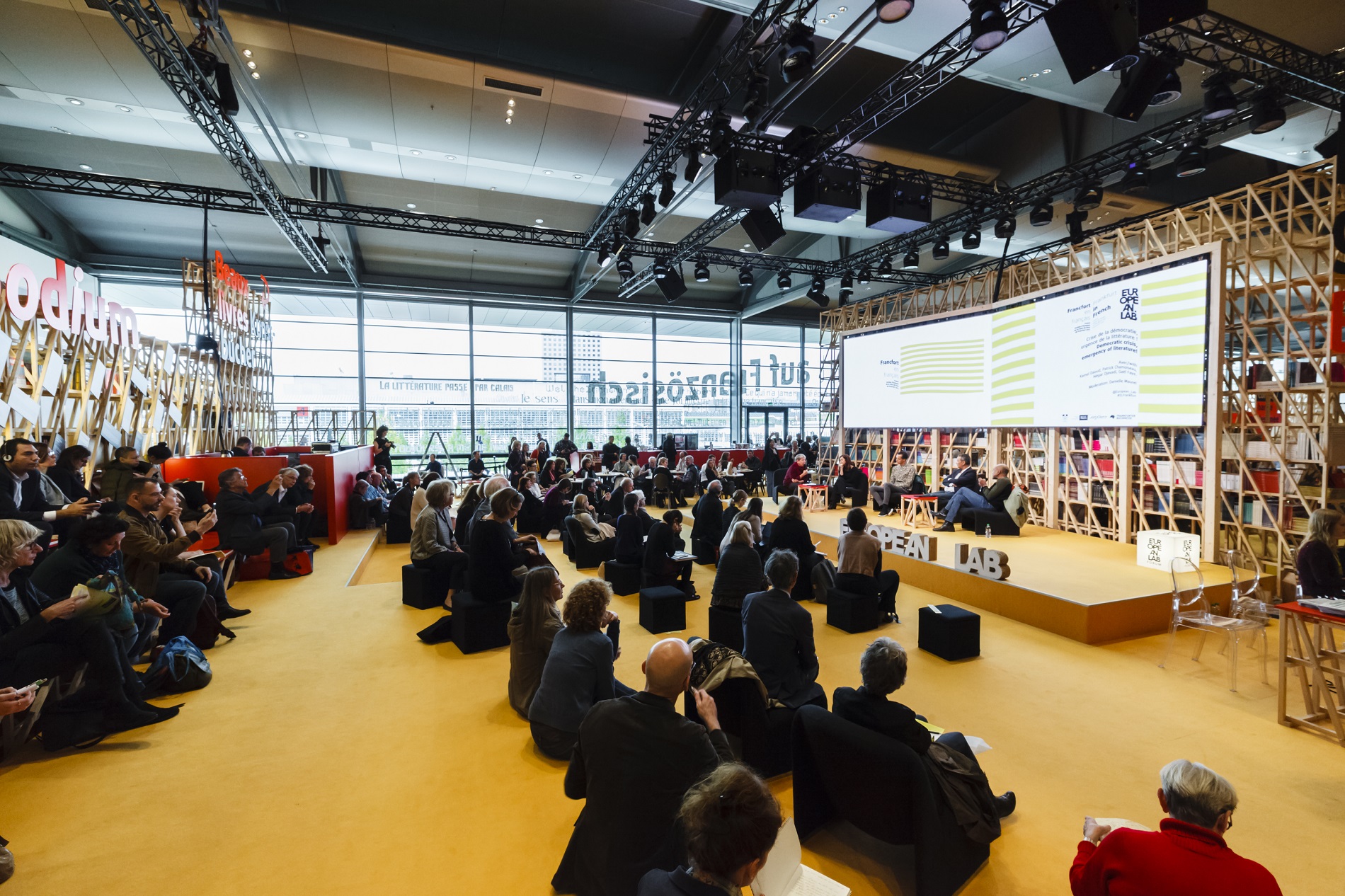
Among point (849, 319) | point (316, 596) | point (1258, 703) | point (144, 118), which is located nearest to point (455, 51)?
point (144, 118)

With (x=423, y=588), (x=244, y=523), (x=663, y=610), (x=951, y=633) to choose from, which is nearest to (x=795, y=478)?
(x=663, y=610)

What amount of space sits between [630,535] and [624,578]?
0.46m

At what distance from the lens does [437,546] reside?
5.74m

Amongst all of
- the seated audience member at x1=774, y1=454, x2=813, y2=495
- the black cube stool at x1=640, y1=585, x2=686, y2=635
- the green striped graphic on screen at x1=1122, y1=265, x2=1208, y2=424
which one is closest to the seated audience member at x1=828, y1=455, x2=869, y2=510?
the seated audience member at x1=774, y1=454, x2=813, y2=495

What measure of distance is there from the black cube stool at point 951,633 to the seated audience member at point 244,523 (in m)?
6.60

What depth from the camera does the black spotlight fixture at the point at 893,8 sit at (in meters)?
4.32

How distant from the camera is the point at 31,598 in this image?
3.15m

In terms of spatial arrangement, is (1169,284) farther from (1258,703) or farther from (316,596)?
(316,596)

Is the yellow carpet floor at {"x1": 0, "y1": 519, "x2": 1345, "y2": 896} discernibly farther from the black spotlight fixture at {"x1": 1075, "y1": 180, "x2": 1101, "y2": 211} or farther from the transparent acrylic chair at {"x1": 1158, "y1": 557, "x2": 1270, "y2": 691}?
the black spotlight fixture at {"x1": 1075, "y1": 180, "x2": 1101, "y2": 211}

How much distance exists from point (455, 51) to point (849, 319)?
10.9 meters

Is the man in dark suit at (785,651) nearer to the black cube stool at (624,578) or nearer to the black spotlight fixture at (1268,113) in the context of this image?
the black cube stool at (624,578)

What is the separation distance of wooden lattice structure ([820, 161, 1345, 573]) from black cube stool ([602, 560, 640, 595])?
22.0 ft

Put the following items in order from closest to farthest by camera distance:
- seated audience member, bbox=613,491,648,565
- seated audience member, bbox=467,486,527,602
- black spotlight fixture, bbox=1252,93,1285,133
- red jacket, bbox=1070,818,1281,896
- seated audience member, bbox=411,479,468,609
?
red jacket, bbox=1070,818,1281,896, seated audience member, bbox=467,486,527,602, seated audience member, bbox=411,479,468,609, black spotlight fixture, bbox=1252,93,1285,133, seated audience member, bbox=613,491,648,565

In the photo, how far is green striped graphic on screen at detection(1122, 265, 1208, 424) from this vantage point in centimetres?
718
